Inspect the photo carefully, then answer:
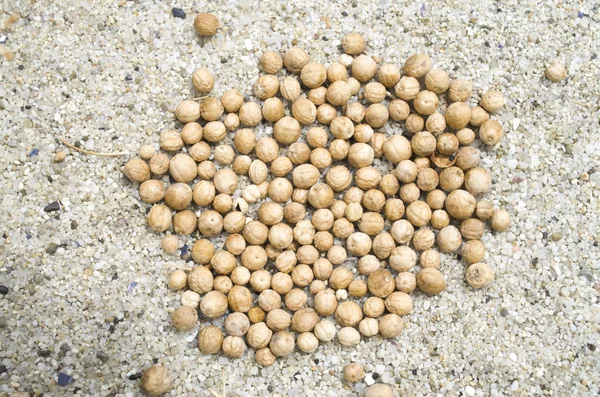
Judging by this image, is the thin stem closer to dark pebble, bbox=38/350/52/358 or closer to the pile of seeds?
the pile of seeds

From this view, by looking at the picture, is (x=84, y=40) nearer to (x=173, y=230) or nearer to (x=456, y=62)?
(x=173, y=230)

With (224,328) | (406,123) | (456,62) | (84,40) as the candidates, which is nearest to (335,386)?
(224,328)

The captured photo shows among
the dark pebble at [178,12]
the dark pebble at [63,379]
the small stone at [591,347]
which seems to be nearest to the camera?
the dark pebble at [63,379]

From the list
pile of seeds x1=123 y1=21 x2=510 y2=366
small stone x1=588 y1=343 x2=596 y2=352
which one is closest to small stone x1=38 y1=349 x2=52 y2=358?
pile of seeds x1=123 y1=21 x2=510 y2=366

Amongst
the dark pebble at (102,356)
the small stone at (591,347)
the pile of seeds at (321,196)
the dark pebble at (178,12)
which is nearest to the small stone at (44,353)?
the dark pebble at (102,356)

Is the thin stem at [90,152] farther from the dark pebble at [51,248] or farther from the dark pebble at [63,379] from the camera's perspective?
the dark pebble at [63,379]

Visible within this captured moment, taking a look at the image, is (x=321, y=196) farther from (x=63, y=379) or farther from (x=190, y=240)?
(x=63, y=379)
